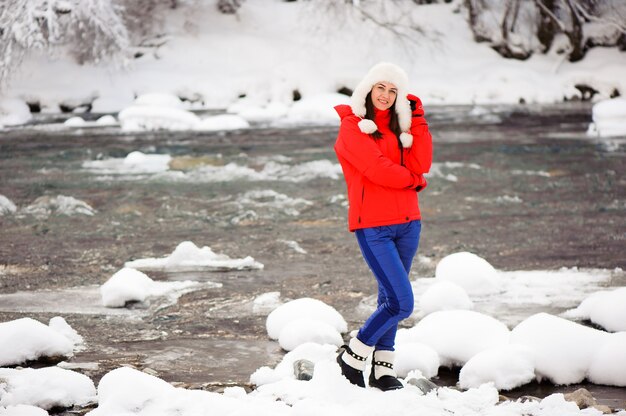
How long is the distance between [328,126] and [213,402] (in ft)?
61.0

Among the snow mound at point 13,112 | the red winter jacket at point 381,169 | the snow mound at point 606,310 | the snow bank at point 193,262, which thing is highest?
the red winter jacket at point 381,169

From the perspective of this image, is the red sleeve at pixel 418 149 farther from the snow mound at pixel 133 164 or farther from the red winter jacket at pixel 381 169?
the snow mound at pixel 133 164

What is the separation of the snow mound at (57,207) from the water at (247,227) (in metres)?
0.13

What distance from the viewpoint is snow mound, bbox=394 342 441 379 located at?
5.23 m

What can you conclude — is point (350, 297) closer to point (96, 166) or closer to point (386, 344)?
point (386, 344)

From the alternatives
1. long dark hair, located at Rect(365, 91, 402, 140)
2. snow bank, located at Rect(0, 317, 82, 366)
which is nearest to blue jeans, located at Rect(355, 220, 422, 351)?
long dark hair, located at Rect(365, 91, 402, 140)

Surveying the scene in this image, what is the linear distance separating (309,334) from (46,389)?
181 cm

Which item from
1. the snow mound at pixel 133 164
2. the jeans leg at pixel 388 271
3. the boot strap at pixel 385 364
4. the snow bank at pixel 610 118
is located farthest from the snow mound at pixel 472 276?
the snow bank at pixel 610 118

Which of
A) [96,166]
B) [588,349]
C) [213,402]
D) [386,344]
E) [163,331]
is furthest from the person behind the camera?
[96,166]

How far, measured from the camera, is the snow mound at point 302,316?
6168 mm

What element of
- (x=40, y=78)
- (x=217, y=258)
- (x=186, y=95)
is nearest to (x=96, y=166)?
(x=217, y=258)

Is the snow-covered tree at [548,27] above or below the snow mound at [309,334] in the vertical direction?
below

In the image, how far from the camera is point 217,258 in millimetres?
8961

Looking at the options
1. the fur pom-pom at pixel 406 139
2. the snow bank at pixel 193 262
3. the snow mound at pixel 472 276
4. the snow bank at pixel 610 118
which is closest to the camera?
the fur pom-pom at pixel 406 139
